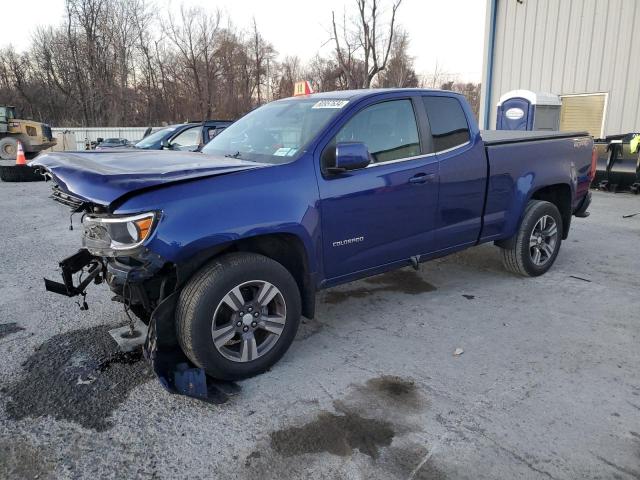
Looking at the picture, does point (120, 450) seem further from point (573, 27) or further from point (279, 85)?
point (279, 85)

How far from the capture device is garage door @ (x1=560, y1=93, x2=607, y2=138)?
45.9 feet

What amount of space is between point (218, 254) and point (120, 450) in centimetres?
124

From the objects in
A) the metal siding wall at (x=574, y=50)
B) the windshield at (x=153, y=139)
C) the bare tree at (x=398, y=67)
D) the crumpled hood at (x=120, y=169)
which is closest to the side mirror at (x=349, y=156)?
the crumpled hood at (x=120, y=169)

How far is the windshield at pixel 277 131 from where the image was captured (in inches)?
142

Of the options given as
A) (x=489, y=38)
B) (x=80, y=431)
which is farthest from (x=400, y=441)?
(x=489, y=38)

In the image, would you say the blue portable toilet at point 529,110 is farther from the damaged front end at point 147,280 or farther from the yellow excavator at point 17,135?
the yellow excavator at point 17,135

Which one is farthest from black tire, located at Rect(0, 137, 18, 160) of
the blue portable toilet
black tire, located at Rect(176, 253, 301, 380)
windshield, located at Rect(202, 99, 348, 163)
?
black tire, located at Rect(176, 253, 301, 380)

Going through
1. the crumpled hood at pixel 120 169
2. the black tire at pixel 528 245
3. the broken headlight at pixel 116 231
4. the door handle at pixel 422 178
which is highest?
the crumpled hood at pixel 120 169

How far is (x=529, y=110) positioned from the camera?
13.7m

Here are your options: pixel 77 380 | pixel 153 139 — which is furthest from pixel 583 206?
pixel 153 139

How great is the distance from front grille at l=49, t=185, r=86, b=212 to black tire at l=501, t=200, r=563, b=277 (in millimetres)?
4074

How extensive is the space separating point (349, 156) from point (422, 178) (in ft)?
3.05

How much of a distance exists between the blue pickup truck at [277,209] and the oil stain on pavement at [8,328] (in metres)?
0.84

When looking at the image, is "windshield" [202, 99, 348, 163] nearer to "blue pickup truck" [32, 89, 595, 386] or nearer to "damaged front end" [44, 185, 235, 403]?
"blue pickup truck" [32, 89, 595, 386]
